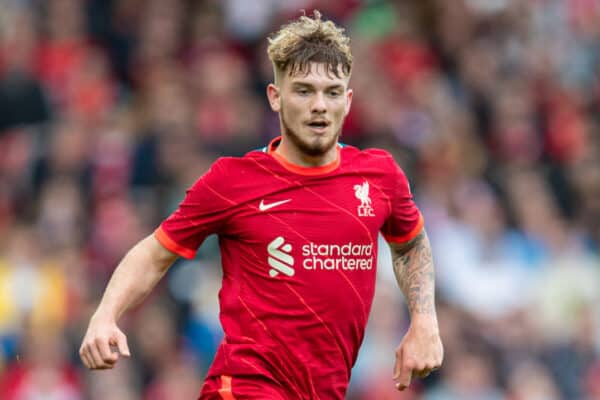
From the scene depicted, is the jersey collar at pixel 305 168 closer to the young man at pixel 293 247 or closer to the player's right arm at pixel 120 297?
the young man at pixel 293 247

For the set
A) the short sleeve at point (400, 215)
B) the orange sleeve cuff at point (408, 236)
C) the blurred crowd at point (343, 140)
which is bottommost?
the blurred crowd at point (343, 140)

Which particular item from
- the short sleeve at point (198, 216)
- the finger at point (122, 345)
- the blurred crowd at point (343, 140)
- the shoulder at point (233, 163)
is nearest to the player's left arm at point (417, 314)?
the shoulder at point (233, 163)

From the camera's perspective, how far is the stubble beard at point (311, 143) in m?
6.66

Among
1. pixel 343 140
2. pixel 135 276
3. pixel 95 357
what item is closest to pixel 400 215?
pixel 135 276

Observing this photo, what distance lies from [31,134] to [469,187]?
4015mm

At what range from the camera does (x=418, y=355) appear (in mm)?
6785

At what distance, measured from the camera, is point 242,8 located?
15.5 meters

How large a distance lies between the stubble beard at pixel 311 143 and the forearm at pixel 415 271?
2.39 ft

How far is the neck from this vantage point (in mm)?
6746

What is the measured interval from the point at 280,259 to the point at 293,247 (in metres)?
0.08

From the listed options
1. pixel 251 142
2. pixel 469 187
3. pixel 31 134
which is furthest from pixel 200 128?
pixel 469 187

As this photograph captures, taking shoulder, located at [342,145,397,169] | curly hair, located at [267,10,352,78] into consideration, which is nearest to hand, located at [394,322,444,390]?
shoulder, located at [342,145,397,169]

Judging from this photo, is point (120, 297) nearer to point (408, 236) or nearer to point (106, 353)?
point (106, 353)

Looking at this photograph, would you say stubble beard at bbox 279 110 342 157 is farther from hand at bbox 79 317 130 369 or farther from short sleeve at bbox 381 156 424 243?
hand at bbox 79 317 130 369
